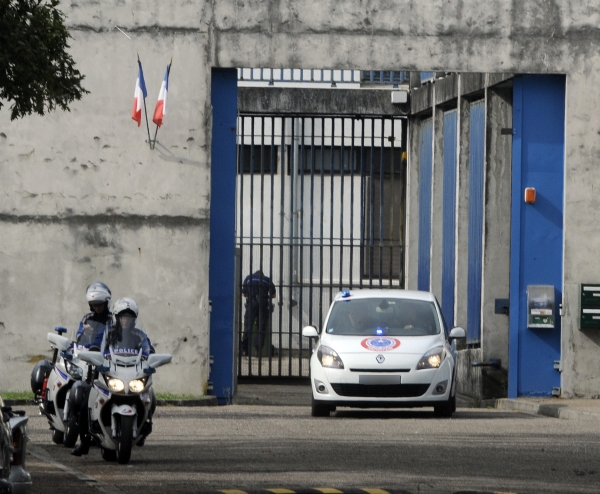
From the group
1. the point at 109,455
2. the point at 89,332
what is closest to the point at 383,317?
the point at 89,332

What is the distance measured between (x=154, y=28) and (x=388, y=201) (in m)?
10.3

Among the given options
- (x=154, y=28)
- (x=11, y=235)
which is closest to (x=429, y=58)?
(x=154, y=28)

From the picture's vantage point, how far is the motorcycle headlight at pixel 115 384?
12.2 metres

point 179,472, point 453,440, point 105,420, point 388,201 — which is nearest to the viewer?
point 179,472

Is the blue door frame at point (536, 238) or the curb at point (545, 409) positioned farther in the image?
the blue door frame at point (536, 238)

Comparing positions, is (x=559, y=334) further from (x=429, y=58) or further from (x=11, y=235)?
(x=11, y=235)

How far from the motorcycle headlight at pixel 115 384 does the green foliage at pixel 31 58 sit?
2.43 metres

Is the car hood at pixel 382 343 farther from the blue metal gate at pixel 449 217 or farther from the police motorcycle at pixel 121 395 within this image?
the blue metal gate at pixel 449 217

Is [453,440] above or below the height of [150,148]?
below

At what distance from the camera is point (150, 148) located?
19922mm

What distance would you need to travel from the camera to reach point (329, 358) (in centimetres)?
1781

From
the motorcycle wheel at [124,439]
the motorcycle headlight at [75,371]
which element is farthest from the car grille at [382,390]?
the motorcycle wheel at [124,439]

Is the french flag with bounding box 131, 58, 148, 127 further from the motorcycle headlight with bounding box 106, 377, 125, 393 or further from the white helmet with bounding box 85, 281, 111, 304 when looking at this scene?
the motorcycle headlight with bounding box 106, 377, 125, 393

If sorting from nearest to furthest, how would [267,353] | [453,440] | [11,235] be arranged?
[453,440], [11,235], [267,353]
